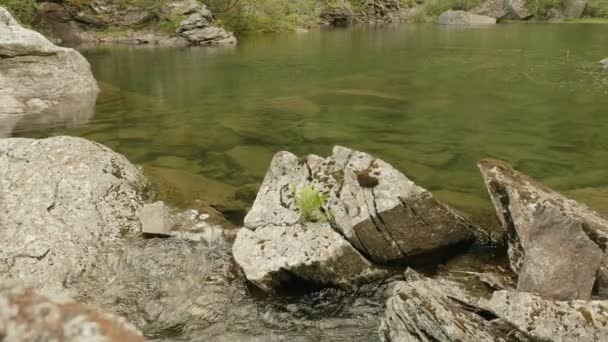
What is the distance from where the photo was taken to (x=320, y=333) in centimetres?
675

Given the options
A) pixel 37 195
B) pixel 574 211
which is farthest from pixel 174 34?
pixel 574 211

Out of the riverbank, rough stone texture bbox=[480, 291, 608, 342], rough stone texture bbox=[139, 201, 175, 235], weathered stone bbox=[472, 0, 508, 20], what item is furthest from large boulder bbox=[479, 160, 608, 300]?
weathered stone bbox=[472, 0, 508, 20]

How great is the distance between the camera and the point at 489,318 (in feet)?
18.7

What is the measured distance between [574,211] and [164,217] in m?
6.88

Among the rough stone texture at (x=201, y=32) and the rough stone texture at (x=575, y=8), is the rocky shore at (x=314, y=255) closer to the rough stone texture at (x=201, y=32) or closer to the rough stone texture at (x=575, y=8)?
the rough stone texture at (x=201, y=32)

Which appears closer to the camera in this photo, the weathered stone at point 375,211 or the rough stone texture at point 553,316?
the rough stone texture at point 553,316

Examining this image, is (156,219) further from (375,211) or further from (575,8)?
(575,8)

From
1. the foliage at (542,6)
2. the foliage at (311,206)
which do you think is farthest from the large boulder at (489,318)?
the foliage at (542,6)

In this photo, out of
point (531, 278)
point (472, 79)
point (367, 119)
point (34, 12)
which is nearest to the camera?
point (531, 278)

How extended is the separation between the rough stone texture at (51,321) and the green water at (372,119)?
316 inches

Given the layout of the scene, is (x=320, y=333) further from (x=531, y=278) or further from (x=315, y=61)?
(x=315, y=61)

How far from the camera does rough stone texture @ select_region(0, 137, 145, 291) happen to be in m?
8.04

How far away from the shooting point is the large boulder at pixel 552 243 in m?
6.31

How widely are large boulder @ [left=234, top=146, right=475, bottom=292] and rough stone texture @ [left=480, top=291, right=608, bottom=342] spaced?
2.27 meters
